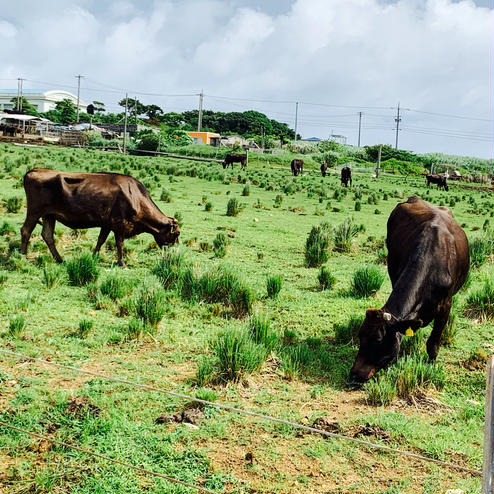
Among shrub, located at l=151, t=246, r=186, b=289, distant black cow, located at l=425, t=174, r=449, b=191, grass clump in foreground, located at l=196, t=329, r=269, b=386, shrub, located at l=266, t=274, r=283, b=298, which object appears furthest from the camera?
distant black cow, located at l=425, t=174, r=449, b=191

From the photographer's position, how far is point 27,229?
10.3m

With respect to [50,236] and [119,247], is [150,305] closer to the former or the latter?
Result: [119,247]

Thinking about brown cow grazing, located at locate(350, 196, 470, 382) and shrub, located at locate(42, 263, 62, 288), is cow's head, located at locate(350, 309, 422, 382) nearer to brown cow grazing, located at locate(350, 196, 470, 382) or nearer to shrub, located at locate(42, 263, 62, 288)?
brown cow grazing, located at locate(350, 196, 470, 382)

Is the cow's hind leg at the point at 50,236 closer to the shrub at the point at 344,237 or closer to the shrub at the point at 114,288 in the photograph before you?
the shrub at the point at 114,288

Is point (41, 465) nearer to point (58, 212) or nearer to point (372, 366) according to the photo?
point (372, 366)

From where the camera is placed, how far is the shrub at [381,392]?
18.1 ft

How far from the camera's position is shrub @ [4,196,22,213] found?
14691 mm

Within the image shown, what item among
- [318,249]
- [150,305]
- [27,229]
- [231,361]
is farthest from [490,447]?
[27,229]

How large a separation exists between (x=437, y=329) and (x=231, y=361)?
2.49m

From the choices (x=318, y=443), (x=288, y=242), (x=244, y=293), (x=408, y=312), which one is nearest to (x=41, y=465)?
(x=318, y=443)

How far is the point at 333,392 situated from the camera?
576 cm

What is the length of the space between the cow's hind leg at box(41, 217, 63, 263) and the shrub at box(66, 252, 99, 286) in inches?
55.1

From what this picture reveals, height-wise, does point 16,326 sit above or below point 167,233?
below

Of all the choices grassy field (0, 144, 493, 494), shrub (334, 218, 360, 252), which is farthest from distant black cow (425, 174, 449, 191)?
grassy field (0, 144, 493, 494)
